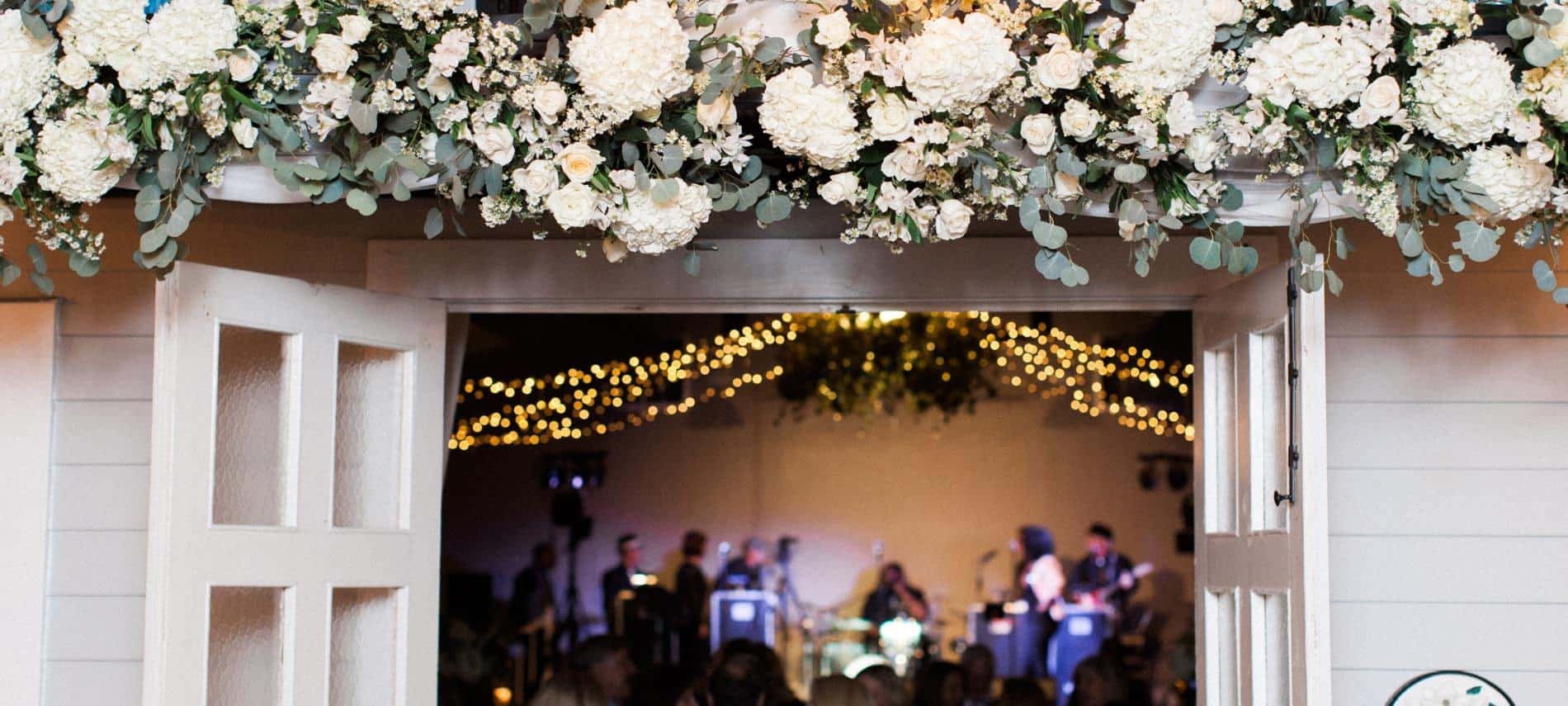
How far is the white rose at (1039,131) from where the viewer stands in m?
2.39

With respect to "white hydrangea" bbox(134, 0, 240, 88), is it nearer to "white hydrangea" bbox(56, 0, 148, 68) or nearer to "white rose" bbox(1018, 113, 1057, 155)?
"white hydrangea" bbox(56, 0, 148, 68)

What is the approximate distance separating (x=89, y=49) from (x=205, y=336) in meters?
0.56

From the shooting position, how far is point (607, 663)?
295 inches

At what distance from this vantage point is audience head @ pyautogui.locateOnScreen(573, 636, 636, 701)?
7410 millimetres

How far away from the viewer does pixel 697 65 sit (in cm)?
242

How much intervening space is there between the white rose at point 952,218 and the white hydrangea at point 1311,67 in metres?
0.49

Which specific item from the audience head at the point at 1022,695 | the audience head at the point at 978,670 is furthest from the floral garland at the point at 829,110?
the audience head at the point at 978,670

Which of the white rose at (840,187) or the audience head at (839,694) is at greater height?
the white rose at (840,187)

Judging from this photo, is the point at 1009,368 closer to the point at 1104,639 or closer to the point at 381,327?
the point at 1104,639

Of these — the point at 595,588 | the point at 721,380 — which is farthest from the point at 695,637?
the point at 721,380

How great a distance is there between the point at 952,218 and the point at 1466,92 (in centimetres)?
81

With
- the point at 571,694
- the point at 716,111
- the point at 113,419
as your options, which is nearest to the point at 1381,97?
the point at 716,111

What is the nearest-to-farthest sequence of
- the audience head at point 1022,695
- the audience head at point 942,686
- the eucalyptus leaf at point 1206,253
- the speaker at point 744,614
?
1. the eucalyptus leaf at point 1206,253
2. the audience head at point 1022,695
3. the audience head at point 942,686
4. the speaker at point 744,614

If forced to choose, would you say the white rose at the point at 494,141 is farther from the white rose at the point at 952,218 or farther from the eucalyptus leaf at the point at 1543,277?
the eucalyptus leaf at the point at 1543,277
